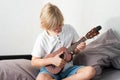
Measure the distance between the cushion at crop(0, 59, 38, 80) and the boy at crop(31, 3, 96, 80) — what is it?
0.23 feet

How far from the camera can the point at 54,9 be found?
160cm

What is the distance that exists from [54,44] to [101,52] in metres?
0.29

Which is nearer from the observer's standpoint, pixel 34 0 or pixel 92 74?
pixel 92 74

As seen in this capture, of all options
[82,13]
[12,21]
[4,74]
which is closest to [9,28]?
[12,21]

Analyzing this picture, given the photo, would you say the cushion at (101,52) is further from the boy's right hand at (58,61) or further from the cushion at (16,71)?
the cushion at (16,71)

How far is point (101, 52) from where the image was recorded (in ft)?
5.19

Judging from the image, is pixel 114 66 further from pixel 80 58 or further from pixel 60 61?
pixel 60 61

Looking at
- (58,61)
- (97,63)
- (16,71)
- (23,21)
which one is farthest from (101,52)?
(23,21)

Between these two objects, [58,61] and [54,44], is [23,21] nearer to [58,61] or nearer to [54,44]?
[54,44]

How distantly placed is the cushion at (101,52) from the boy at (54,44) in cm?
7

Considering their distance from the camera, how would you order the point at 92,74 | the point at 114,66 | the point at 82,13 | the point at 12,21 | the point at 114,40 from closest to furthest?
the point at 92,74 → the point at 114,66 → the point at 114,40 → the point at 82,13 → the point at 12,21

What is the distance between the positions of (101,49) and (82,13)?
57cm

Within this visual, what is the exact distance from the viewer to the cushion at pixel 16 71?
5.29 ft

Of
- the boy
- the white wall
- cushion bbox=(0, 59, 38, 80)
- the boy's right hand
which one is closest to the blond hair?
the boy
